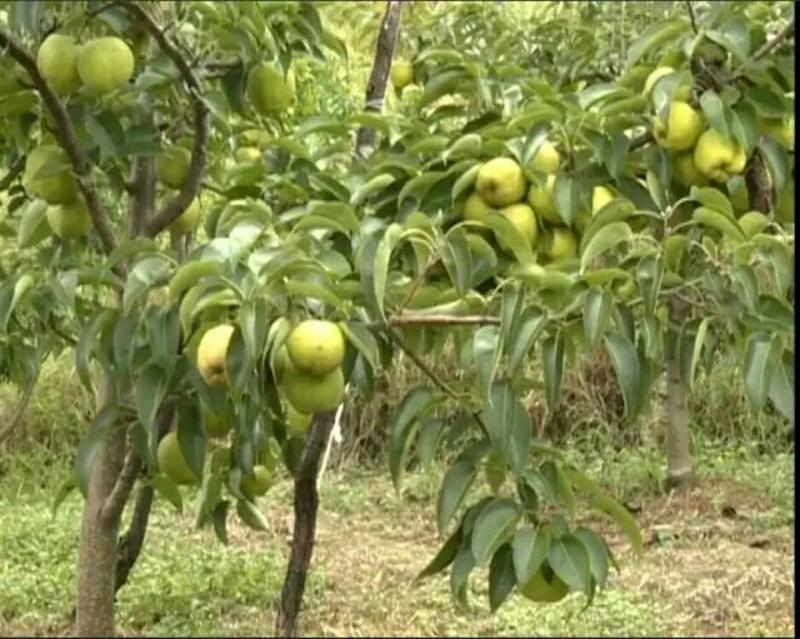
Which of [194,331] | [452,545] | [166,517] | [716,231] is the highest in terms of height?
[716,231]

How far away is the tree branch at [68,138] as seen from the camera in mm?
1312

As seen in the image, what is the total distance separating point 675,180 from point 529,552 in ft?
1.43

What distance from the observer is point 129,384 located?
148 cm

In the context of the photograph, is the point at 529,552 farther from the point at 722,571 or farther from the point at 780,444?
the point at 780,444

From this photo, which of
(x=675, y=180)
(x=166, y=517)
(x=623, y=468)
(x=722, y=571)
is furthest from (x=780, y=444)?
(x=675, y=180)

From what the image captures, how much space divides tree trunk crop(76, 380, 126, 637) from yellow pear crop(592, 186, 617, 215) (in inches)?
24.4

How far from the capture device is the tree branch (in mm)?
1312

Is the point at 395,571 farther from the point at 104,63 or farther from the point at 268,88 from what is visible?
the point at 104,63

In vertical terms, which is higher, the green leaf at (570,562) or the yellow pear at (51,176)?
the yellow pear at (51,176)

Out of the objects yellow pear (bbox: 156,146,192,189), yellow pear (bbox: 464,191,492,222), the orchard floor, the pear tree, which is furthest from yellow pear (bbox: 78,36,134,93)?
the orchard floor

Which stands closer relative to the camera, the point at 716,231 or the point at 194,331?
the point at 194,331

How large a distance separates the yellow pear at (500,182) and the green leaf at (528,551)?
0.32 m

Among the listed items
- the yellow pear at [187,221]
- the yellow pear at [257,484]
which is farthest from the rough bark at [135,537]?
the yellow pear at [187,221]

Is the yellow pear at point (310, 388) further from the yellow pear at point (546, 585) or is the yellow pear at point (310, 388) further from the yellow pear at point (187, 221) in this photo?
the yellow pear at point (187, 221)
